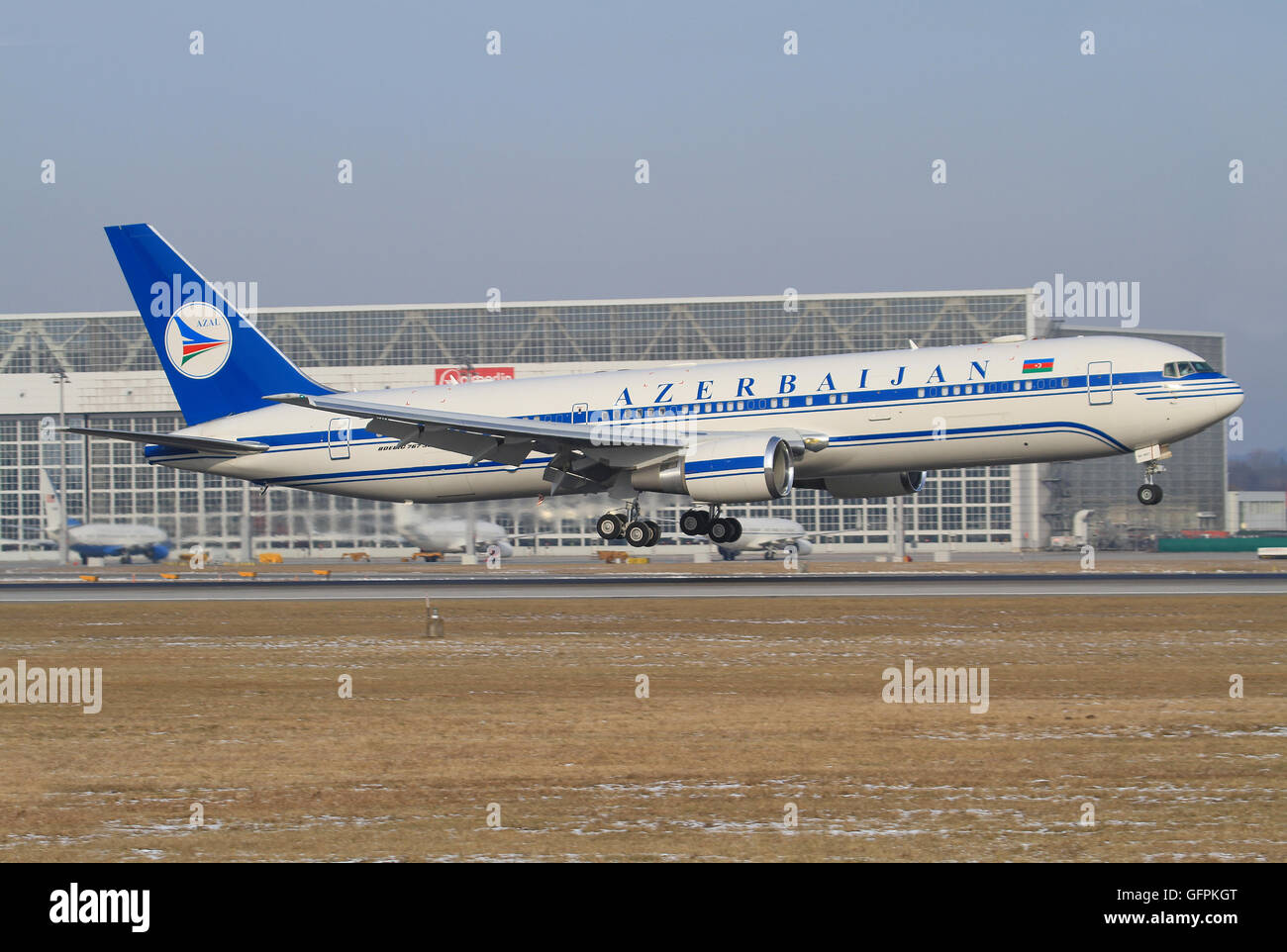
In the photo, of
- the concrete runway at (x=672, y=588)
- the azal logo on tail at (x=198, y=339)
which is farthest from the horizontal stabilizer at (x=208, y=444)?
the concrete runway at (x=672, y=588)

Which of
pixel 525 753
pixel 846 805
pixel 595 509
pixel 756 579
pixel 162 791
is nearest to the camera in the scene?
pixel 846 805

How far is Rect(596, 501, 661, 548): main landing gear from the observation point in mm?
39875

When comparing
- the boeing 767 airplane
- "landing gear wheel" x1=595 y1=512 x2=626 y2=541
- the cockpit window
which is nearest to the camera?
the cockpit window

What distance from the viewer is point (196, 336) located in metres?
45.1

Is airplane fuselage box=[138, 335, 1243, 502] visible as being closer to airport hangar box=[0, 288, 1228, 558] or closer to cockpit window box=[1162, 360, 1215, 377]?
cockpit window box=[1162, 360, 1215, 377]

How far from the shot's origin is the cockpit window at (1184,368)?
35000 millimetres

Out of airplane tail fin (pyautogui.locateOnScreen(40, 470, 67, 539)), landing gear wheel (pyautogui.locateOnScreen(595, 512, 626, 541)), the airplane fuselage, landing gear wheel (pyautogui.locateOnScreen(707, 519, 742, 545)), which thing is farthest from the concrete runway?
airplane tail fin (pyautogui.locateOnScreen(40, 470, 67, 539))

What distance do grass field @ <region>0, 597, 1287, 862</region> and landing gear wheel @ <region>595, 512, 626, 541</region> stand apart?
12178 mm

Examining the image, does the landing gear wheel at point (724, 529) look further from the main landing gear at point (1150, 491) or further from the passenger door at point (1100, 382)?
the main landing gear at point (1150, 491)

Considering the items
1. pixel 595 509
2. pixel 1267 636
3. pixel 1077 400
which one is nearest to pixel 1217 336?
pixel 595 509

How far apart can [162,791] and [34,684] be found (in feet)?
31.6

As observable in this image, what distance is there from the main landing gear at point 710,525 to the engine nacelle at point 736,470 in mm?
2244

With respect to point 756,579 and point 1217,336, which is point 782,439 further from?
point 1217,336

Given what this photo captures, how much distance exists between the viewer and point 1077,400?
35312 millimetres
